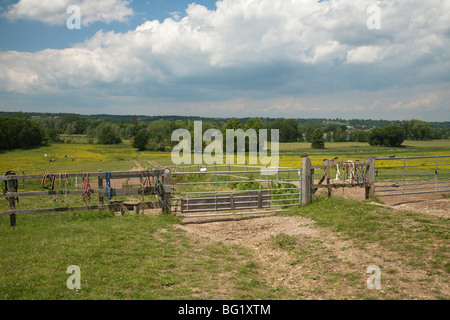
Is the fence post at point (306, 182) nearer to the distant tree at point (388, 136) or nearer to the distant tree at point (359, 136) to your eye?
the distant tree at point (388, 136)

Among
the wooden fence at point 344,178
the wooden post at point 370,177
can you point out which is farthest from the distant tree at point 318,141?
the wooden fence at point 344,178

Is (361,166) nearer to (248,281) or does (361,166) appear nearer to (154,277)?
(248,281)

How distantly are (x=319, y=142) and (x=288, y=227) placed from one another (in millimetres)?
80984

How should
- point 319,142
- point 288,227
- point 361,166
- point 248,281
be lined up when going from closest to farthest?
point 248,281
point 288,227
point 361,166
point 319,142

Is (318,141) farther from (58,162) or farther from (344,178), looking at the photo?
(344,178)

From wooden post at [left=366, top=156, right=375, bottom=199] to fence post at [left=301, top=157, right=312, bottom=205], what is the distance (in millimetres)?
2302

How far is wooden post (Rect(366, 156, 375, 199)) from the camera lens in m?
11.9

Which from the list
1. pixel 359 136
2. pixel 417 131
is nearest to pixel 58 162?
pixel 359 136

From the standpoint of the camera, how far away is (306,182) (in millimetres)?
11414

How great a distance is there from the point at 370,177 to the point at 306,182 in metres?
2.53
